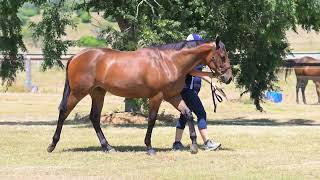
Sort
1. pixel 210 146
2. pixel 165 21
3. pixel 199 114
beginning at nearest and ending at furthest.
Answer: pixel 210 146
pixel 199 114
pixel 165 21

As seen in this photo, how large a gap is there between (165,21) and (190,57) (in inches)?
248

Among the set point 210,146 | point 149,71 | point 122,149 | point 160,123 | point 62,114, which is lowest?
point 160,123

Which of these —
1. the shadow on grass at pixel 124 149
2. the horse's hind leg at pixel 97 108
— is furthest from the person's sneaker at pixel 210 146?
the horse's hind leg at pixel 97 108

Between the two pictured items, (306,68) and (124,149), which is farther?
(306,68)

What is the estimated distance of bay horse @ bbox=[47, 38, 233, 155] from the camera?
12.4 m

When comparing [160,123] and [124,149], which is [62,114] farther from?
[160,123]

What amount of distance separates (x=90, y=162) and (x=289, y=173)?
3175 millimetres

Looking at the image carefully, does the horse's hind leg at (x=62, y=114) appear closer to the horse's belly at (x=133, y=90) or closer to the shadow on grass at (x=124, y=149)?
the shadow on grass at (x=124, y=149)

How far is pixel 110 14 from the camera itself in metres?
20.2

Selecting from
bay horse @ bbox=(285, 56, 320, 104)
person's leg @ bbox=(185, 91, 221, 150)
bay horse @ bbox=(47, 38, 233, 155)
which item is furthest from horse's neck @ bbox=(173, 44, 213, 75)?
bay horse @ bbox=(285, 56, 320, 104)

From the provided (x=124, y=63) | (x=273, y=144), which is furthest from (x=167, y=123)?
(x=124, y=63)

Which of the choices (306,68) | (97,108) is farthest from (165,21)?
(306,68)

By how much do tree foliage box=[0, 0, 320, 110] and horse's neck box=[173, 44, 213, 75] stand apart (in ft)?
18.1

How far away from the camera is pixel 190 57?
1262 centimetres
